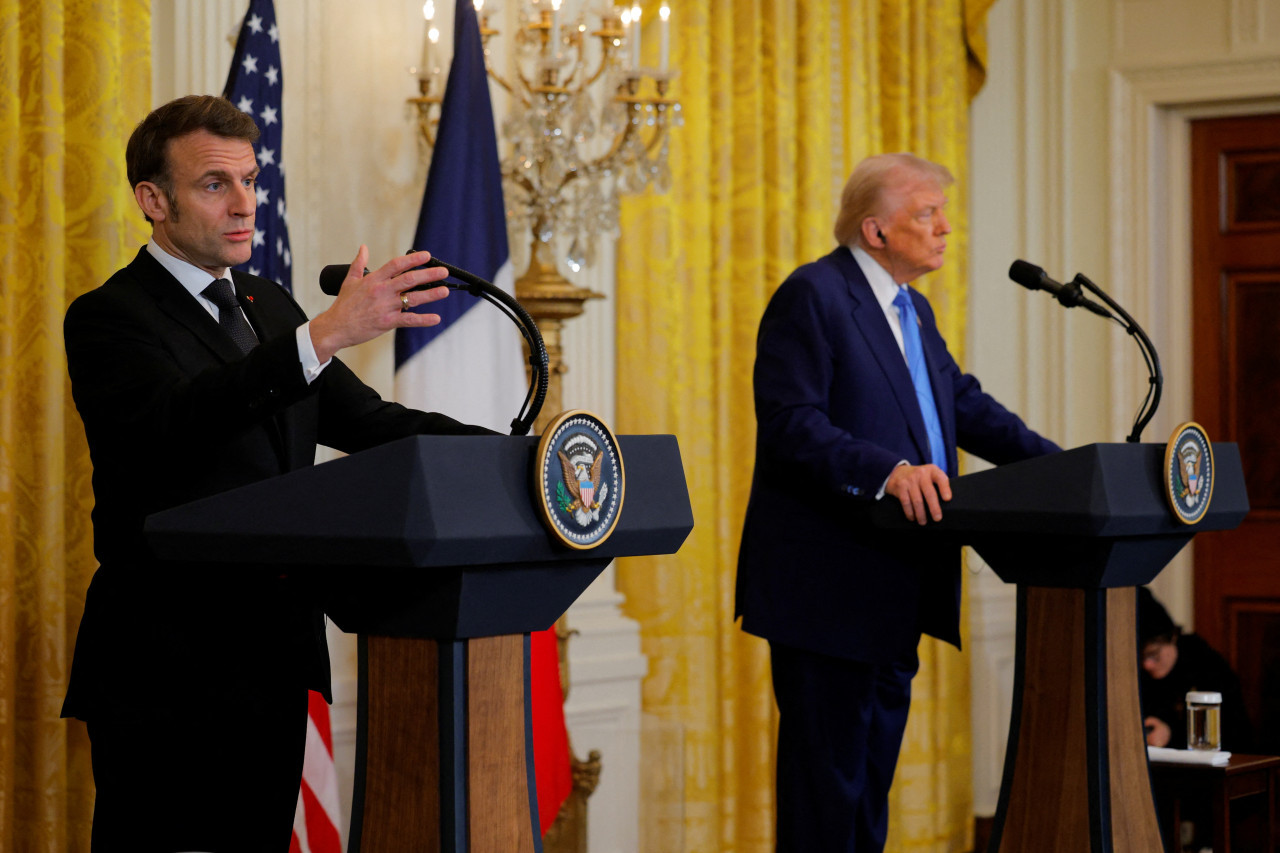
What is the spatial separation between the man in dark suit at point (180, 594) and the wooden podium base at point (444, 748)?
215 mm

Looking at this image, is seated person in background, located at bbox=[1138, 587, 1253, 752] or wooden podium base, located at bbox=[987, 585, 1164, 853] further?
seated person in background, located at bbox=[1138, 587, 1253, 752]

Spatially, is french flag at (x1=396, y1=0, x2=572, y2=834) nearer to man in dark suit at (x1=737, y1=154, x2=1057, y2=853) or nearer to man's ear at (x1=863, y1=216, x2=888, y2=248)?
man in dark suit at (x1=737, y1=154, x2=1057, y2=853)

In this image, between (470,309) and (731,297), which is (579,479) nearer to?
(470,309)

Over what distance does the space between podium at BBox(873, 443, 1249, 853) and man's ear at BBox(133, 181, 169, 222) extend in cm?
128

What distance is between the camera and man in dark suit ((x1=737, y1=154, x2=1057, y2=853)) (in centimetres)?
289

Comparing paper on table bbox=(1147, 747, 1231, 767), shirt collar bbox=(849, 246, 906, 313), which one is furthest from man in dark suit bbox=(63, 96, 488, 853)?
paper on table bbox=(1147, 747, 1231, 767)

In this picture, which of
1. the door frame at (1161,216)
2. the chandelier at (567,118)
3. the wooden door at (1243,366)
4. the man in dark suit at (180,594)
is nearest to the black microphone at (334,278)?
the man in dark suit at (180,594)

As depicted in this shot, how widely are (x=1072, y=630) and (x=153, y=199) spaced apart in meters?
1.64

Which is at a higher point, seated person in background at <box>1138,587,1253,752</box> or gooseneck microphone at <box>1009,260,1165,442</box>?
gooseneck microphone at <box>1009,260,1165,442</box>

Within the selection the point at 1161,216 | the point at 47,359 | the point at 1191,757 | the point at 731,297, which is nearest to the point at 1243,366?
the point at 1161,216

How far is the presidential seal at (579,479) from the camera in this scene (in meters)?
1.65

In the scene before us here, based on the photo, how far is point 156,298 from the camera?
199cm

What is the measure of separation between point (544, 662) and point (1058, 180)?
314 cm

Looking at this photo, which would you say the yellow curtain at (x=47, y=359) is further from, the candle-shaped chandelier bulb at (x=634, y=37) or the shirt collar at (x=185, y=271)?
the candle-shaped chandelier bulb at (x=634, y=37)
